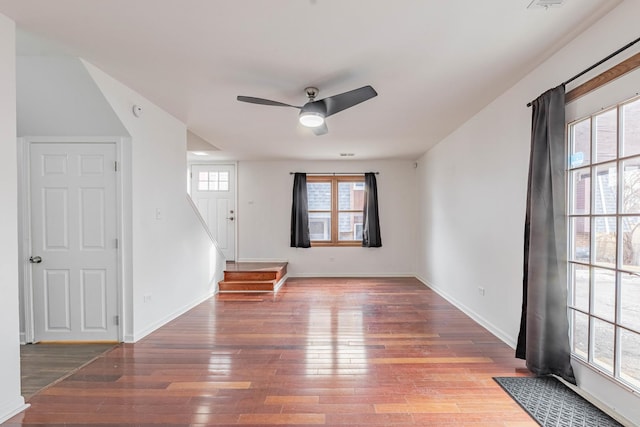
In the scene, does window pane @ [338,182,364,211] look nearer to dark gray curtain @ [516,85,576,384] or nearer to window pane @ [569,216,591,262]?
dark gray curtain @ [516,85,576,384]

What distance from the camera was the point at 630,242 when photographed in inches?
74.6

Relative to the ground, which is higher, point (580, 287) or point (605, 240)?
point (605, 240)

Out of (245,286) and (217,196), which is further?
(217,196)

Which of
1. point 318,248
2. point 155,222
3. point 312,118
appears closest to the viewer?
point 312,118

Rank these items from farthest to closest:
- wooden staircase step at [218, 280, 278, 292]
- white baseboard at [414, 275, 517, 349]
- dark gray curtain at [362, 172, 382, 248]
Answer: dark gray curtain at [362, 172, 382, 248], wooden staircase step at [218, 280, 278, 292], white baseboard at [414, 275, 517, 349]

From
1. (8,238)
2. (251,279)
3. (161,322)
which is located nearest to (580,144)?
(8,238)

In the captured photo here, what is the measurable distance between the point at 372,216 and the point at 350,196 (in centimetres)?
67

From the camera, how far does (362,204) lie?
6938mm

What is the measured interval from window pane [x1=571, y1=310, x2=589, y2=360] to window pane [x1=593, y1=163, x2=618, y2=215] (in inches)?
31.1

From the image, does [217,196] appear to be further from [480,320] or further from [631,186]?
[631,186]

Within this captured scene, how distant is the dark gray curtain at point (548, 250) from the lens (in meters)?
2.33

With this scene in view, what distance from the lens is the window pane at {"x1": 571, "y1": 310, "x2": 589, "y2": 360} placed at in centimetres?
225

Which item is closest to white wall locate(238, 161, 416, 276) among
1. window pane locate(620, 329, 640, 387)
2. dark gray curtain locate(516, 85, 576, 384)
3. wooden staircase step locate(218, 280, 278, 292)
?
→ wooden staircase step locate(218, 280, 278, 292)

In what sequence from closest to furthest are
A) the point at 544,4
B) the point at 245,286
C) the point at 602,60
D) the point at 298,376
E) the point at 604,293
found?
the point at 544,4 → the point at 602,60 → the point at 604,293 → the point at 298,376 → the point at 245,286
